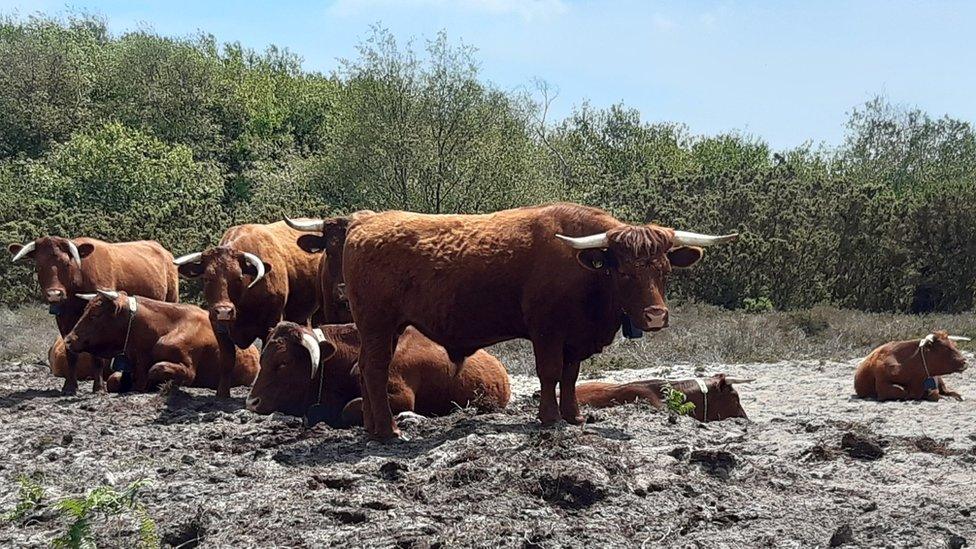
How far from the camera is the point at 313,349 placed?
31.3 ft

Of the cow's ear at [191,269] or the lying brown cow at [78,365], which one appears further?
the lying brown cow at [78,365]

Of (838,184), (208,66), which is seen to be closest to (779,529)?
(838,184)

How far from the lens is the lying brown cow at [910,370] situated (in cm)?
1320

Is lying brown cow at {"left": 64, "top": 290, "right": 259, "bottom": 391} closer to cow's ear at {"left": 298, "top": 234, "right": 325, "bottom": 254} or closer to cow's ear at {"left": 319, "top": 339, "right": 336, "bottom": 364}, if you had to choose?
cow's ear at {"left": 298, "top": 234, "right": 325, "bottom": 254}

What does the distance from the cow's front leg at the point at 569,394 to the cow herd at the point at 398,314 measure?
1 cm

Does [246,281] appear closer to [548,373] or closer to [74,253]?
[74,253]

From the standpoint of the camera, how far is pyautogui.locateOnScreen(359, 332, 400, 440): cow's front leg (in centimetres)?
865

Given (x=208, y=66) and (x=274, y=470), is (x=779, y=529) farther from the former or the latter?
(x=208, y=66)

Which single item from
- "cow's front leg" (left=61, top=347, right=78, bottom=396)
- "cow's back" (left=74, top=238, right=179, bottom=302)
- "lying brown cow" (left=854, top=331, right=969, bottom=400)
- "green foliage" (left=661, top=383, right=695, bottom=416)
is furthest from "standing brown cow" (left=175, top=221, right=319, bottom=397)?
"lying brown cow" (left=854, top=331, right=969, bottom=400)

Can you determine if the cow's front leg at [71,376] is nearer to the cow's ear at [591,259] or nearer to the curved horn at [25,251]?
the curved horn at [25,251]

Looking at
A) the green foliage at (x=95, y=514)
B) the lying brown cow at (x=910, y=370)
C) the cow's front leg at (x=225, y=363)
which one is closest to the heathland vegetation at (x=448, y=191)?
the lying brown cow at (x=910, y=370)

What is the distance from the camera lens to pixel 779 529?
5.77 meters

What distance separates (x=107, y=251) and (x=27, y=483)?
316 inches

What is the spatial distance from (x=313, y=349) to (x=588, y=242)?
8.96 feet
